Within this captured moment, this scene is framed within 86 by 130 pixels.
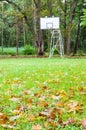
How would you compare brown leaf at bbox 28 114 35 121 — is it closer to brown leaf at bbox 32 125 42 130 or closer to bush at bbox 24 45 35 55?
brown leaf at bbox 32 125 42 130

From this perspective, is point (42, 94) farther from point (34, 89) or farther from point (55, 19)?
point (55, 19)

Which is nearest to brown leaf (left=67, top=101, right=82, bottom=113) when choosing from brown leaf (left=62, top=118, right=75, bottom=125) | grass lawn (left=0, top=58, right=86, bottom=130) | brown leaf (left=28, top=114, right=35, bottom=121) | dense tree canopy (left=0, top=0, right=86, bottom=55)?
grass lawn (left=0, top=58, right=86, bottom=130)

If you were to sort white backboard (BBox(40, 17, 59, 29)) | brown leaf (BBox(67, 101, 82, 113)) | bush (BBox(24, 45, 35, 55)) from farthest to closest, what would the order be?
1. bush (BBox(24, 45, 35, 55))
2. white backboard (BBox(40, 17, 59, 29))
3. brown leaf (BBox(67, 101, 82, 113))

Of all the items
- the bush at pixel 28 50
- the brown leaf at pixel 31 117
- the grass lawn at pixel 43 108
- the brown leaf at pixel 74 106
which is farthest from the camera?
the bush at pixel 28 50

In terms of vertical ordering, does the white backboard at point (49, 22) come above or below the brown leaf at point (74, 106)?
above

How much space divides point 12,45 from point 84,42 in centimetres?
925

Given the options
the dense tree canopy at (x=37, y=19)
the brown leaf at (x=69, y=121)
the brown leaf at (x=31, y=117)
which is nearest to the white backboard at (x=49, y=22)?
the dense tree canopy at (x=37, y=19)

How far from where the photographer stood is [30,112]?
3.78 m

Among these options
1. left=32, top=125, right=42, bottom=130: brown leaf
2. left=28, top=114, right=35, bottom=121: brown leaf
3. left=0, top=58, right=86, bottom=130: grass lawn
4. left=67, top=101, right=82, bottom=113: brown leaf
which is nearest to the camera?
left=32, top=125, right=42, bottom=130: brown leaf

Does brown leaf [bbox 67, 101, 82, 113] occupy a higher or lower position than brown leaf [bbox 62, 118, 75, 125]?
lower

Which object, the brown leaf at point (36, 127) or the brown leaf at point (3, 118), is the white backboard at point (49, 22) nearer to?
the brown leaf at point (3, 118)

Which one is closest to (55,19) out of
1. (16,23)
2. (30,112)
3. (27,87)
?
(16,23)

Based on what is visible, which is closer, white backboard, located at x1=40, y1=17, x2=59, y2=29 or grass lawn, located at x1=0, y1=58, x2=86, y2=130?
grass lawn, located at x1=0, y1=58, x2=86, y2=130

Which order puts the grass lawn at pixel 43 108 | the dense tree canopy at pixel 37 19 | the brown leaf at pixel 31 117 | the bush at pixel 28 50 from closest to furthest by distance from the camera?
the grass lawn at pixel 43 108 → the brown leaf at pixel 31 117 → the dense tree canopy at pixel 37 19 → the bush at pixel 28 50
